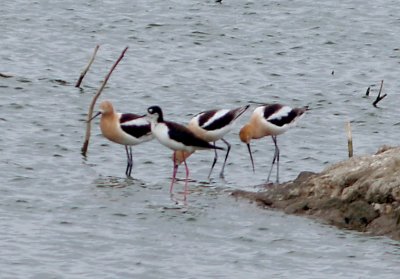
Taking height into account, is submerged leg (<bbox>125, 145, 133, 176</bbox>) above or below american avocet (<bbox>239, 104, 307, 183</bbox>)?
below

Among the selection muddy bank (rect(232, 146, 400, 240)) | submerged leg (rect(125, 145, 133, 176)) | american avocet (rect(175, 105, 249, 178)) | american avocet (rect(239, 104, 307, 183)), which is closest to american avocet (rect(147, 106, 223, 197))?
american avocet (rect(175, 105, 249, 178))

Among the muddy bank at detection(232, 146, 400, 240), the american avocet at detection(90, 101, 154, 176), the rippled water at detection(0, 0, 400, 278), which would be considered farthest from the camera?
the american avocet at detection(90, 101, 154, 176)

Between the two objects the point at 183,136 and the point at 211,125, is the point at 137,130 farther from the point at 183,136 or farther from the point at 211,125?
the point at 183,136

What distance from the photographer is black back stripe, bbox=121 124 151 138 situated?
740 inches

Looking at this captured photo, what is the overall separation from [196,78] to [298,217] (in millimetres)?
11499

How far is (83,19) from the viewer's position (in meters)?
31.6

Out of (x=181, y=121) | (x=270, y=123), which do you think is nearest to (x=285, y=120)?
(x=270, y=123)

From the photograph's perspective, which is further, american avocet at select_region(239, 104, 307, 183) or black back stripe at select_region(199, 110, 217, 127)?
american avocet at select_region(239, 104, 307, 183)

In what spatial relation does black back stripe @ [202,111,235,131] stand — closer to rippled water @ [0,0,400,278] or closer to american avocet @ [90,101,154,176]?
rippled water @ [0,0,400,278]

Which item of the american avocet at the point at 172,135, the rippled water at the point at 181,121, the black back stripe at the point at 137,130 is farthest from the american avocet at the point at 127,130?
the american avocet at the point at 172,135

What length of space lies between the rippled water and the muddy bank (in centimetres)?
25

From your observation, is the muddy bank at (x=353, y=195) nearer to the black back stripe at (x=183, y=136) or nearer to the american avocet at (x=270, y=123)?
the black back stripe at (x=183, y=136)

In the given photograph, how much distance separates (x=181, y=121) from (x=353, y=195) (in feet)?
26.3

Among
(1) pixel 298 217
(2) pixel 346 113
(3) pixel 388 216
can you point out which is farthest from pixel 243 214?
(2) pixel 346 113
